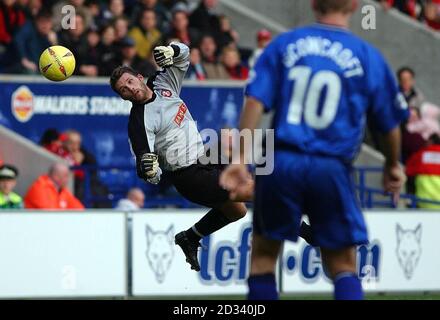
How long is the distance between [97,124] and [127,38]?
1369 millimetres

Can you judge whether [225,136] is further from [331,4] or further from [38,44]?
[331,4]

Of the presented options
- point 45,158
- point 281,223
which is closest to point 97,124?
point 45,158

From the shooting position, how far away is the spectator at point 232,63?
56.4 feet

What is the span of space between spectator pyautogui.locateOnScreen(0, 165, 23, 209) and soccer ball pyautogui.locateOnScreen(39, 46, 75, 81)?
167 inches

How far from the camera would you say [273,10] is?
64.2 ft

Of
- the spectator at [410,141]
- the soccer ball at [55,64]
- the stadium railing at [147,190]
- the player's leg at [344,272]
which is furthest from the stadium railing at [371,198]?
the player's leg at [344,272]

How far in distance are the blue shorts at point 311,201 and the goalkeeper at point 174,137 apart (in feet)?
8.52

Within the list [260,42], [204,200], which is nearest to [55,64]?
[204,200]

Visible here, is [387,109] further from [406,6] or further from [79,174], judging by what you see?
[406,6]

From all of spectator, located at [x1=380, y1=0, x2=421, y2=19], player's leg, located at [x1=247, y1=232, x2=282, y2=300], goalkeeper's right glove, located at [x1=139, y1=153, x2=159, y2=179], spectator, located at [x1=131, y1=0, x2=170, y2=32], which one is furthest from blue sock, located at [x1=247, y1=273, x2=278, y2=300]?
spectator, located at [x1=380, y1=0, x2=421, y2=19]

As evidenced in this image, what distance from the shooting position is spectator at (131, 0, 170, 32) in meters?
17.5

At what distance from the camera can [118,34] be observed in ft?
54.6

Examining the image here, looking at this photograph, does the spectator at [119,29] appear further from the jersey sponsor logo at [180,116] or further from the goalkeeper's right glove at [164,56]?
the goalkeeper's right glove at [164,56]

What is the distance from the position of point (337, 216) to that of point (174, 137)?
317cm
